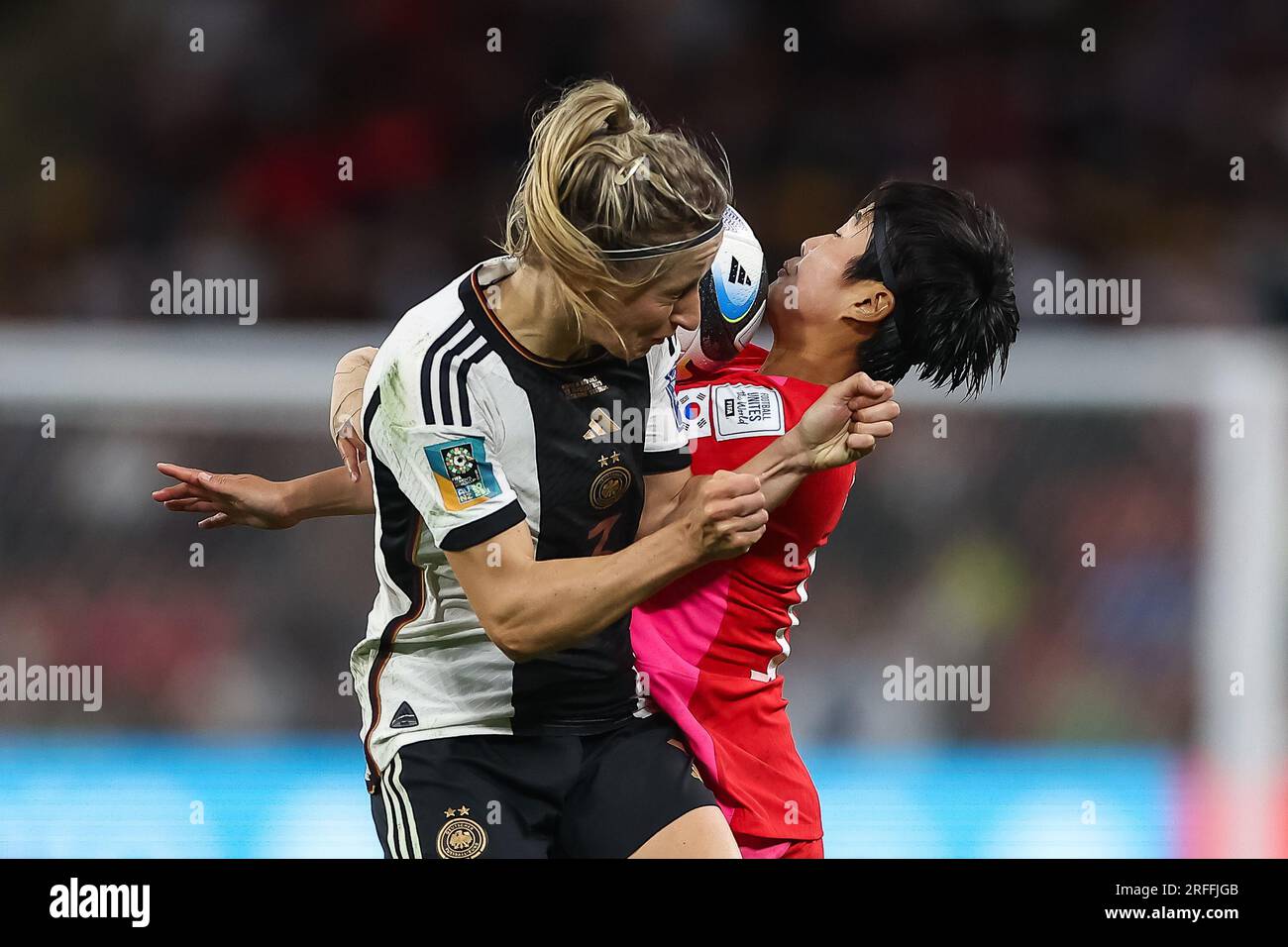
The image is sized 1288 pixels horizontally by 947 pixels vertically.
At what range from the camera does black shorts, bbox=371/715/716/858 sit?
→ 6.22 feet

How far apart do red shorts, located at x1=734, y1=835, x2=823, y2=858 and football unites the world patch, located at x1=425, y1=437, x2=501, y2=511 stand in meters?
0.84

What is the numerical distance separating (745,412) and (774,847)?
747 millimetres

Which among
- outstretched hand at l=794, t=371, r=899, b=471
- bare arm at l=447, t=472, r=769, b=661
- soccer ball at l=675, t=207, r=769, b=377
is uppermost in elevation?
soccer ball at l=675, t=207, r=769, b=377

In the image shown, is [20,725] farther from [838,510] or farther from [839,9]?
[839,9]

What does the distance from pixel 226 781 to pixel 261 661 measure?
39 cm

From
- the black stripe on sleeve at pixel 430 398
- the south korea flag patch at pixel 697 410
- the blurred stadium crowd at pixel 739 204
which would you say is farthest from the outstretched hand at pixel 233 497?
the blurred stadium crowd at pixel 739 204

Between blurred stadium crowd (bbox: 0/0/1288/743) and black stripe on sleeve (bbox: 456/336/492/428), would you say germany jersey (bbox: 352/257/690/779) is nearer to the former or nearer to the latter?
black stripe on sleeve (bbox: 456/336/492/428)

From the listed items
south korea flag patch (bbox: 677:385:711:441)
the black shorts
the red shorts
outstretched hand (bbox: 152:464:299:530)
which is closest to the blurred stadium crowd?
outstretched hand (bbox: 152:464:299:530)

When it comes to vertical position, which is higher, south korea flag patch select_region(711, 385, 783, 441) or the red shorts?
south korea flag patch select_region(711, 385, 783, 441)

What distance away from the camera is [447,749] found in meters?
1.94

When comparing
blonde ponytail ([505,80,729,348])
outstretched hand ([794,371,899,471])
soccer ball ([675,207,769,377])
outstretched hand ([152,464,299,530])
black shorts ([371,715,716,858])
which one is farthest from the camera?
outstretched hand ([152,464,299,530])

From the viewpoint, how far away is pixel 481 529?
180 cm

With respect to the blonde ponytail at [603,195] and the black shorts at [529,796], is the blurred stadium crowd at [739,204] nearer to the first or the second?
the black shorts at [529,796]
